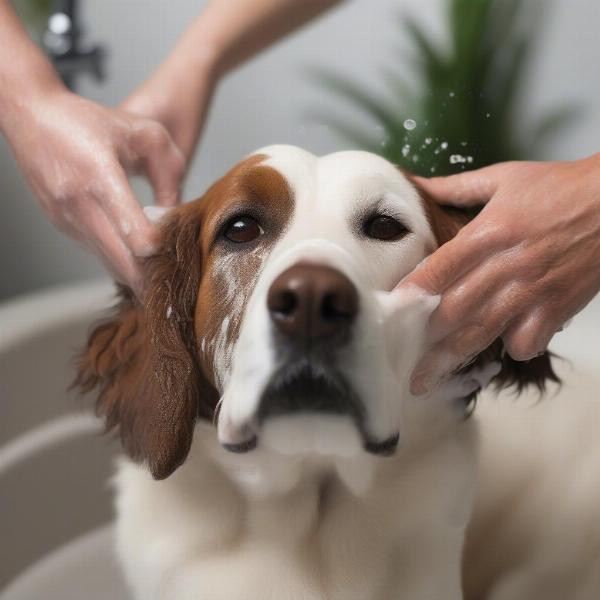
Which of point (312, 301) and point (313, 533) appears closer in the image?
point (312, 301)

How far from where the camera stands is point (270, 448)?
0.88 meters

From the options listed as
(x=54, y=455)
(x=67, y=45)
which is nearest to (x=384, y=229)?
(x=54, y=455)

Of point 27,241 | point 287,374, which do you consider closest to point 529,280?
point 287,374

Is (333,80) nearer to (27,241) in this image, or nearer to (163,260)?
(27,241)

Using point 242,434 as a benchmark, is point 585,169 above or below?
above

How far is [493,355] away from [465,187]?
0.21 metres

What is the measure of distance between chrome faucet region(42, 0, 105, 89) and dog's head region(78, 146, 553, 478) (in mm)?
1054

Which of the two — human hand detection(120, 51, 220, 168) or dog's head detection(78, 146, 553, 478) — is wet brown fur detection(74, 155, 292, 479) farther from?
human hand detection(120, 51, 220, 168)

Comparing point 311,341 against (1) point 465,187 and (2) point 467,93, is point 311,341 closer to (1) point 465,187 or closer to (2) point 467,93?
→ (1) point 465,187

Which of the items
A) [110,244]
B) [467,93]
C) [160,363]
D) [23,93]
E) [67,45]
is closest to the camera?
[160,363]

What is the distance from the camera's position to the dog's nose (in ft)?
2.32

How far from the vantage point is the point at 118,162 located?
109 centimetres

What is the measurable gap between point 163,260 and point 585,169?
49 cm

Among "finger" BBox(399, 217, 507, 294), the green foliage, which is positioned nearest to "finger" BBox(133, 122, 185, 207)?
"finger" BBox(399, 217, 507, 294)
